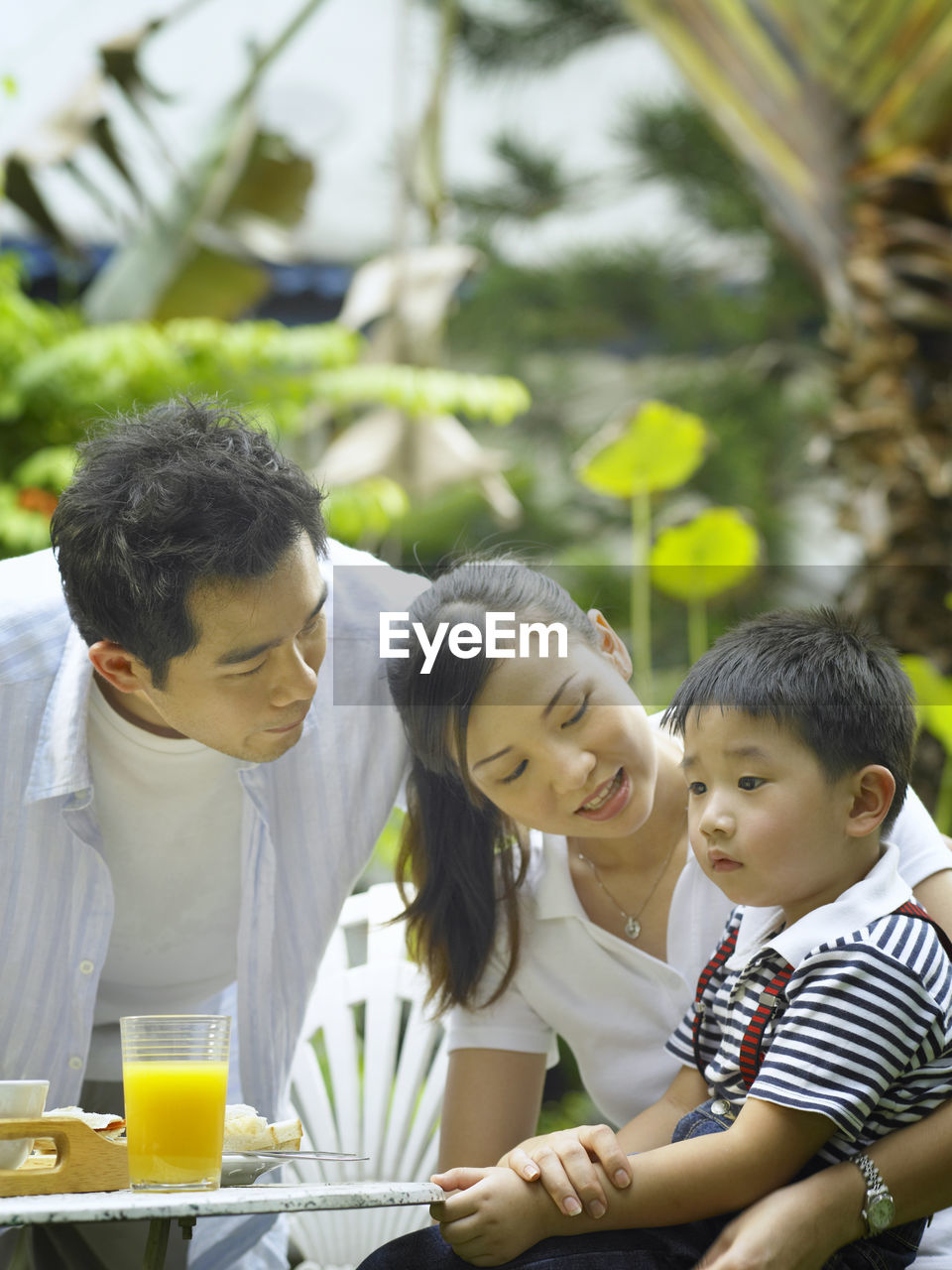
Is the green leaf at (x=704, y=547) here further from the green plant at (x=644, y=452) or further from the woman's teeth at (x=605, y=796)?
the woman's teeth at (x=605, y=796)

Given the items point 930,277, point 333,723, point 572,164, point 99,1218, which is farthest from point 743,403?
point 99,1218

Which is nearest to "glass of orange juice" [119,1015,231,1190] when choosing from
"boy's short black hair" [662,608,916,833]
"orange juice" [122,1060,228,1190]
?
"orange juice" [122,1060,228,1190]

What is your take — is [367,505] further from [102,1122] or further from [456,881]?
[102,1122]

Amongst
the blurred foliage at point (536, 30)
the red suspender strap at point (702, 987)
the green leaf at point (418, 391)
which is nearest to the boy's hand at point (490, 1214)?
the red suspender strap at point (702, 987)

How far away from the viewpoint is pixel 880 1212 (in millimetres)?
898

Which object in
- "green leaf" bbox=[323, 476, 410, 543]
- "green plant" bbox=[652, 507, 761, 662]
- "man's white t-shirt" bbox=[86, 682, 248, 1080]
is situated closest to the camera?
"man's white t-shirt" bbox=[86, 682, 248, 1080]

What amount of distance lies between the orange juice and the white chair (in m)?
0.69

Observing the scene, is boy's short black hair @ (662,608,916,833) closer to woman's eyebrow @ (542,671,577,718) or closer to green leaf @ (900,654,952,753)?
woman's eyebrow @ (542,671,577,718)

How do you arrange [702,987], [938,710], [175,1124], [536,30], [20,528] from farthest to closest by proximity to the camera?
[536,30] < [20,528] < [938,710] < [702,987] < [175,1124]

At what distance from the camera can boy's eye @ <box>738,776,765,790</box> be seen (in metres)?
0.96

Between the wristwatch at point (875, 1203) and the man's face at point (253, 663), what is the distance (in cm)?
56

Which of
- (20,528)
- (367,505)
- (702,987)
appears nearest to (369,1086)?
(702,987)

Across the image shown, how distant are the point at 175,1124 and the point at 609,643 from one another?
528 millimetres

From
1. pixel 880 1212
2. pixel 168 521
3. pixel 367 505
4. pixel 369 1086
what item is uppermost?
pixel 367 505
